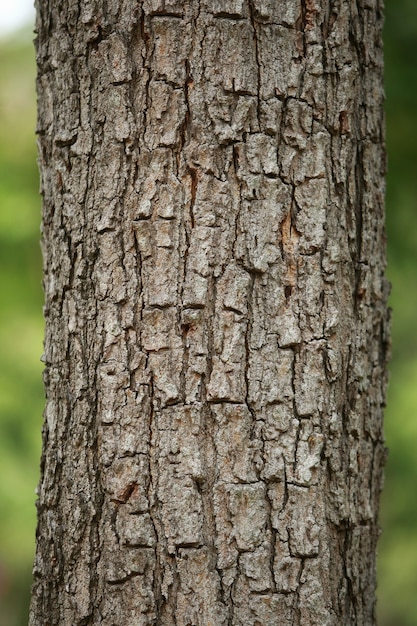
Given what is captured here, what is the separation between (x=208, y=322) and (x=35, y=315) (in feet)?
12.6

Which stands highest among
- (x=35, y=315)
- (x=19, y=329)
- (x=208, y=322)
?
(x=35, y=315)

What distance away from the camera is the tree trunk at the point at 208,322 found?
5.57 feet

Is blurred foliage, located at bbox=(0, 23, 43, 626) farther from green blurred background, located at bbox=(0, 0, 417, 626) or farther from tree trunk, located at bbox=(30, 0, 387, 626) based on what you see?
tree trunk, located at bbox=(30, 0, 387, 626)

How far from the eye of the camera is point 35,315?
5.31 meters

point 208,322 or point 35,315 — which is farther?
point 35,315

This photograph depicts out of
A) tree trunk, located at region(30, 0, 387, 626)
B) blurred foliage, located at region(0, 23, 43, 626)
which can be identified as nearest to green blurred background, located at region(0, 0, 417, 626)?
blurred foliage, located at region(0, 23, 43, 626)

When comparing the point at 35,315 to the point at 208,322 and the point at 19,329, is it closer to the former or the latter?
the point at 19,329

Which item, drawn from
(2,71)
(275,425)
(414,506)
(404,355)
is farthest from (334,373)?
(2,71)

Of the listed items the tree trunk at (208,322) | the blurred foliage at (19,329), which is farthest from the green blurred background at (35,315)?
the tree trunk at (208,322)

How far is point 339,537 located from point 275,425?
0.36 meters

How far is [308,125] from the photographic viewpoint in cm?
176

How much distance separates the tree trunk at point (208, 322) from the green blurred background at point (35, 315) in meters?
2.26

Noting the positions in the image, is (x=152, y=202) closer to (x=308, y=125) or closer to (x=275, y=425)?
(x=308, y=125)

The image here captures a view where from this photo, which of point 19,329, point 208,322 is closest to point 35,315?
point 19,329
